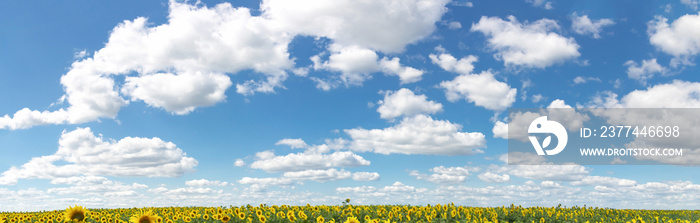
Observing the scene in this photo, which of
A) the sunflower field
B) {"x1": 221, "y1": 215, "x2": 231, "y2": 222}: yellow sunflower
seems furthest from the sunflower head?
{"x1": 221, "y1": 215, "x2": 231, "y2": 222}: yellow sunflower

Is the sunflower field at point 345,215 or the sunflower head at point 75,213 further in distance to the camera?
the sunflower field at point 345,215

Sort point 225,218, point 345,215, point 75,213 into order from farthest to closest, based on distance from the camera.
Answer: point 345,215 < point 225,218 < point 75,213

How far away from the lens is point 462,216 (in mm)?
14312

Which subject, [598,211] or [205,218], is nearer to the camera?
[205,218]

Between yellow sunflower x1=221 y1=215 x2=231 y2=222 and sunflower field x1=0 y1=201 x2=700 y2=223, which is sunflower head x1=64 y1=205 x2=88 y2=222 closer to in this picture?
sunflower field x1=0 y1=201 x2=700 y2=223

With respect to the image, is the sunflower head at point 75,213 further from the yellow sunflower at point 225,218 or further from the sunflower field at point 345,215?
the yellow sunflower at point 225,218

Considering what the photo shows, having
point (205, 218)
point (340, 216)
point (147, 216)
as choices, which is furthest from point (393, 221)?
point (147, 216)

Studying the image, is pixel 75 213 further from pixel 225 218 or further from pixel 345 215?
pixel 345 215

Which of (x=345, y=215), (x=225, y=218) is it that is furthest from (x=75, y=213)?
(x=345, y=215)

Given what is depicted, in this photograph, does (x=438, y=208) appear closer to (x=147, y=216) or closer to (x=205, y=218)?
(x=205, y=218)

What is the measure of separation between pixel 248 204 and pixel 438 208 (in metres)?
6.36

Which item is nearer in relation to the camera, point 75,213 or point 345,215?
point 75,213

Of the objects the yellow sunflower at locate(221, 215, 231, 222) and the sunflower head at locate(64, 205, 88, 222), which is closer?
the sunflower head at locate(64, 205, 88, 222)

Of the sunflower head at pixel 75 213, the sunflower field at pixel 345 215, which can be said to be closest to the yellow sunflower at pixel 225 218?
the sunflower field at pixel 345 215
